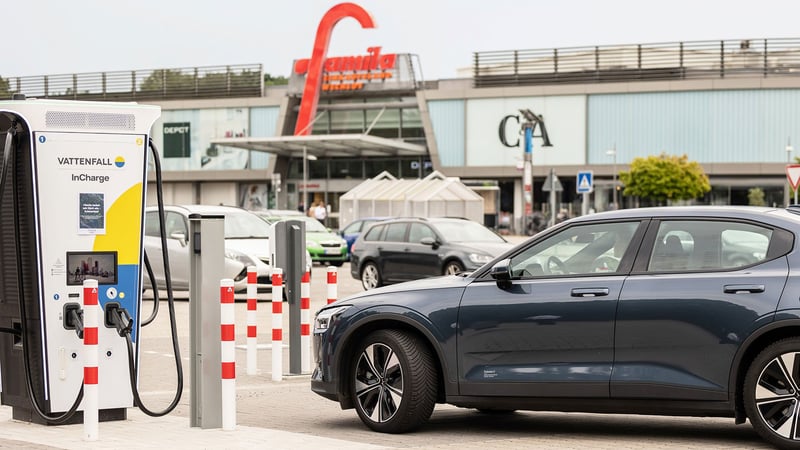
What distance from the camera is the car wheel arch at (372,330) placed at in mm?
8547

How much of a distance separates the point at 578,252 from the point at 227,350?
8.06 ft

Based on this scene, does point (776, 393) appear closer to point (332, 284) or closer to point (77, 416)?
point (77, 416)

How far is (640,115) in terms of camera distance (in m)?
68.1

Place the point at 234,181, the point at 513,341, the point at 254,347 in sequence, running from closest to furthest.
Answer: the point at 513,341
the point at 254,347
the point at 234,181

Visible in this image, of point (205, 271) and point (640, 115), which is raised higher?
point (640, 115)

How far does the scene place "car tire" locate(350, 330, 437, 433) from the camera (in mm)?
8492

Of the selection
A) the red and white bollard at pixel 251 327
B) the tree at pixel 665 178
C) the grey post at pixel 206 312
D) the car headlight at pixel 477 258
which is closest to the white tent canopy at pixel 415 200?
the tree at pixel 665 178

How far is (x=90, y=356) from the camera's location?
7.93 metres

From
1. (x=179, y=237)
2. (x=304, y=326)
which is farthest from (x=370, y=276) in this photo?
(x=304, y=326)

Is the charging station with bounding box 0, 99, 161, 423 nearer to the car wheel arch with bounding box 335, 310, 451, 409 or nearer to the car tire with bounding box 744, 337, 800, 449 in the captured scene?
the car wheel arch with bounding box 335, 310, 451, 409

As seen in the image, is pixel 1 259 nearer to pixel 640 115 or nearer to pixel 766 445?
pixel 766 445

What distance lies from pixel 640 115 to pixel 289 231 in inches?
2254

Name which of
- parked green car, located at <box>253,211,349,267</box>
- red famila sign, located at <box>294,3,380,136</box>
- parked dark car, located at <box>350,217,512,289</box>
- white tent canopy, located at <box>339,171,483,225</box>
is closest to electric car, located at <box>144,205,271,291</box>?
parked dark car, located at <box>350,217,512,289</box>

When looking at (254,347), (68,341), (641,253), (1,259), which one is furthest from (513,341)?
(254,347)
